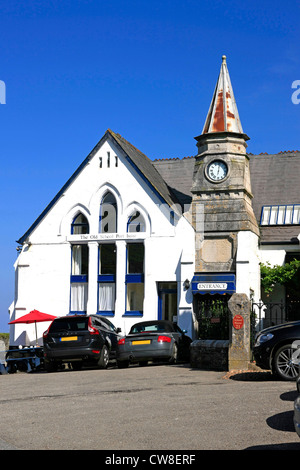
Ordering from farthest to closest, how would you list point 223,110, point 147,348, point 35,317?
point 223,110 → point 35,317 → point 147,348

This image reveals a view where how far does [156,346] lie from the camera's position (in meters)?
19.7

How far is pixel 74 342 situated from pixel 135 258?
11.2 metres

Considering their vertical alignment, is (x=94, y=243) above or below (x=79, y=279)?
above

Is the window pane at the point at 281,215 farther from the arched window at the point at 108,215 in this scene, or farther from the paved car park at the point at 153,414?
the paved car park at the point at 153,414

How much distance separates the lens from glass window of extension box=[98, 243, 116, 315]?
3059 centimetres

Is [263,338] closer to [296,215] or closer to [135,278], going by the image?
[135,278]

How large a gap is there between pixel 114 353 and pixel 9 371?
11.7 ft

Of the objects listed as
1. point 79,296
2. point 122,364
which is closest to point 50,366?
point 122,364

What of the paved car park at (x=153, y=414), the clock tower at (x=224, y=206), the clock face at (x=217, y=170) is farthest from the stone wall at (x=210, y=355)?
the clock face at (x=217, y=170)

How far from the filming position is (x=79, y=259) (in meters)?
31.7

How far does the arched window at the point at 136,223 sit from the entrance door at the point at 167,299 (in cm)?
267

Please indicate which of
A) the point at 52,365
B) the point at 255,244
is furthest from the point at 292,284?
the point at 52,365
